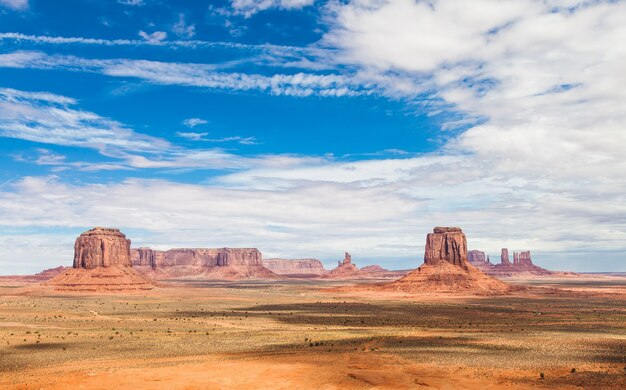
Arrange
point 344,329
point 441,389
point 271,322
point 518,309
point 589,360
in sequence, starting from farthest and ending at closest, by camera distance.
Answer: point 518,309 → point 271,322 → point 344,329 → point 589,360 → point 441,389

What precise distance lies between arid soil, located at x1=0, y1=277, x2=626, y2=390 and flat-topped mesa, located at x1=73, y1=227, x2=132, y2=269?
79833 millimetres

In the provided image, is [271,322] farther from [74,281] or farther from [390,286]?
[74,281]

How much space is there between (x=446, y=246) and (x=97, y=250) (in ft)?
351

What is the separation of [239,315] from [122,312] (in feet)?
67.0

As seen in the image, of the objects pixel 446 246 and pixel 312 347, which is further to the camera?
pixel 446 246

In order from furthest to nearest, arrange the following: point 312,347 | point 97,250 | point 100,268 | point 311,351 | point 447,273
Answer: point 97,250 → point 100,268 → point 447,273 → point 312,347 → point 311,351

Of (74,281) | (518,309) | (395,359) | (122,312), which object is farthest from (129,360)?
(74,281)

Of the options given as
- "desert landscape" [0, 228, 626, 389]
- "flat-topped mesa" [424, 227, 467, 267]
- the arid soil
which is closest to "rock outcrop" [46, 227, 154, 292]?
"desert landscape" [0, 228, 626, 389]

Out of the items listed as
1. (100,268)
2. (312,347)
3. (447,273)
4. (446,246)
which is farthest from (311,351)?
(100,268)

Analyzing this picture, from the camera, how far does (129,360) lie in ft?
Answer: 131

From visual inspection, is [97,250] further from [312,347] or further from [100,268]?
[312,347]

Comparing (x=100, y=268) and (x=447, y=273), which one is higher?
(x=100, y=268)

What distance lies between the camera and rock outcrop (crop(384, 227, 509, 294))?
14600 centimetres

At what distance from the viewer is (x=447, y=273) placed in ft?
502
